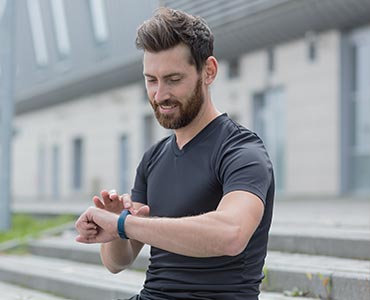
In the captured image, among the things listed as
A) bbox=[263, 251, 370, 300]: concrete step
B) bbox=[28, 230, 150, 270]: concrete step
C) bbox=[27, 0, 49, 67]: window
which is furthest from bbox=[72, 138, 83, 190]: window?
bbox=[263, 251, 370, 300]: concrete step

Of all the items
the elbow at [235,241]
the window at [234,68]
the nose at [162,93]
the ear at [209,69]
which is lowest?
the elbow at [235,241]

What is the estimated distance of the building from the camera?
1215cm

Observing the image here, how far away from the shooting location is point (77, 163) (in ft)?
74.7

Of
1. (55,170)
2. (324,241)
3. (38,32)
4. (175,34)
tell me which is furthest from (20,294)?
(38,32)

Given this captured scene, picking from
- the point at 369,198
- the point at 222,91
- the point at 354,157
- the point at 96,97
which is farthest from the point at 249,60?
the point at 96,97

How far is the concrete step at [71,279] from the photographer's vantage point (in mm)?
4938

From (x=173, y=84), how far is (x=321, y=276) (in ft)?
7.39

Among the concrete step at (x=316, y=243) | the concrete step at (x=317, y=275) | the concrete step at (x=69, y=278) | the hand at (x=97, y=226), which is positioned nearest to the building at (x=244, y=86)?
the concrete step at (x=69, y=278)

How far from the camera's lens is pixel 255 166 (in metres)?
2.05

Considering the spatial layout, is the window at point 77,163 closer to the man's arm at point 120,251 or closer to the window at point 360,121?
the window at point 360,121

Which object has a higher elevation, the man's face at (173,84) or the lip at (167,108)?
the man's face at (173,84)

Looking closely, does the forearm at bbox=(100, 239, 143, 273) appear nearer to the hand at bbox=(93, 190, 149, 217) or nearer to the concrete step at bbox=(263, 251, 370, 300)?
the hand at bbox=(93, 190, 149, 217)

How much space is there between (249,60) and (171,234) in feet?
41.8

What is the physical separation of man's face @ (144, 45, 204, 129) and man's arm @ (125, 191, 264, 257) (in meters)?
0.36
